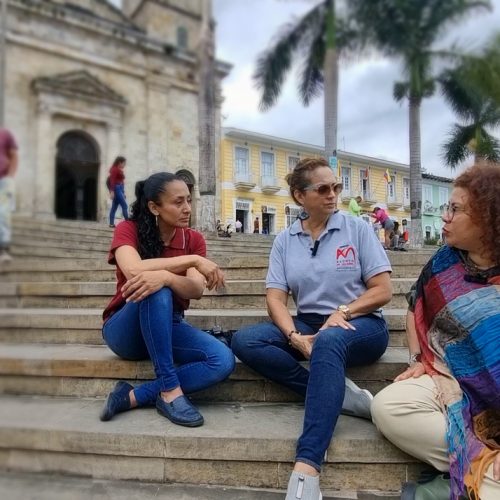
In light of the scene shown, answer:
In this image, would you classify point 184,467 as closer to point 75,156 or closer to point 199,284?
point 199,284

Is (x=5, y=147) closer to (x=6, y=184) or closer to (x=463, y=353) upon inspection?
(x=6, y=184)

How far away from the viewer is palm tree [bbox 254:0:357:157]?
1.63m

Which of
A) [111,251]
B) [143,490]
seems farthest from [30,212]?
[111,251]

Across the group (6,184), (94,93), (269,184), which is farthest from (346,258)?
(6,184)

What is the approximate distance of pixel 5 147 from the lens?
12.4 inches

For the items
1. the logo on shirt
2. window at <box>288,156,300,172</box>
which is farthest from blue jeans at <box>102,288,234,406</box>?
window at <box>288,156,300,172</box>

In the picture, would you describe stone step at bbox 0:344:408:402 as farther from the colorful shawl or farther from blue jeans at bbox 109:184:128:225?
blue jeans at bbox 109:184:128:225

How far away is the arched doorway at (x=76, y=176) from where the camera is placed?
1.83 feet

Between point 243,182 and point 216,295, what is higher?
point 243,182

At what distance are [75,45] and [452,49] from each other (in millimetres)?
3116

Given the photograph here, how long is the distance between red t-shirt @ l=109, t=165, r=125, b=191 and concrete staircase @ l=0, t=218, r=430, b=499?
0.28ft

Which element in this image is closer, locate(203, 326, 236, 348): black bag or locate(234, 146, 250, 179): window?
locate(234, 146, 250, 179): window

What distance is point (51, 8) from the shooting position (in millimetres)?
519

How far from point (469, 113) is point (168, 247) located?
4.14m
